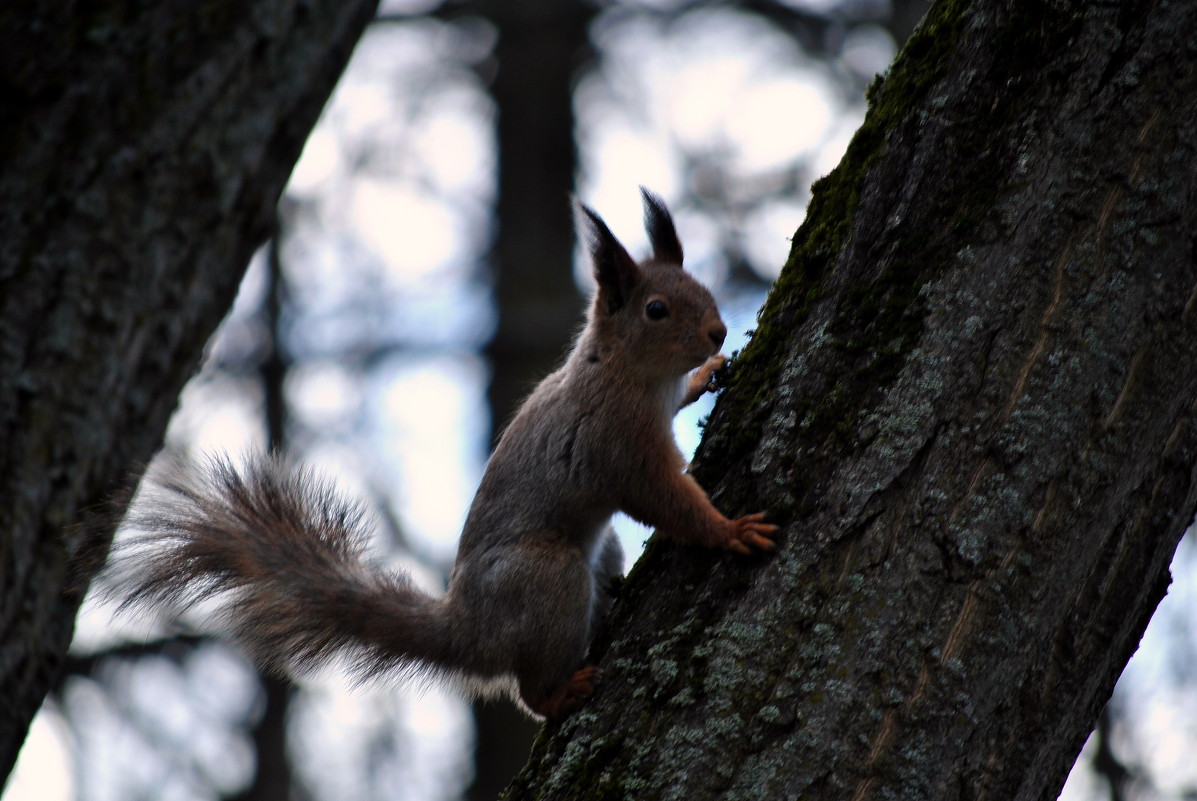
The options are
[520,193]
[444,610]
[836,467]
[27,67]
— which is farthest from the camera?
[520,193]

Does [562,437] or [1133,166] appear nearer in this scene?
[1133,166]

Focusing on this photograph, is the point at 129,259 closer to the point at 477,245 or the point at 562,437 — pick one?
the point at 562,437

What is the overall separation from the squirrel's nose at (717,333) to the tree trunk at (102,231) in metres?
1.88

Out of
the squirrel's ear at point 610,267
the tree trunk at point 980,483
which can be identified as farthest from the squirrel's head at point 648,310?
the tree trunk at point 980,483

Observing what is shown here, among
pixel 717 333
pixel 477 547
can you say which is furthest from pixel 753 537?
pixel 717 333

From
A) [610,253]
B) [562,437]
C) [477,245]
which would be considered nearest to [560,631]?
[562,437]

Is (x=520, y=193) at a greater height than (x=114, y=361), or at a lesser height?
greater

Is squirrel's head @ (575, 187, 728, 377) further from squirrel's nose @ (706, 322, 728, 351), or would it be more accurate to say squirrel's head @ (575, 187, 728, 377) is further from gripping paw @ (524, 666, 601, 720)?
gripping paw @ (524, 666, 601, 720)

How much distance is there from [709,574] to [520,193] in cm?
681

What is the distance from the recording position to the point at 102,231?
6.66 feet

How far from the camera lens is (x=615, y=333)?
379 cm

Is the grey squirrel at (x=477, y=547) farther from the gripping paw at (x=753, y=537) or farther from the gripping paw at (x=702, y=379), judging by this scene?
the gripping paw at (x=753, y=537)

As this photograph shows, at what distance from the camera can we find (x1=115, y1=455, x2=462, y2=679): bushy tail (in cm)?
316

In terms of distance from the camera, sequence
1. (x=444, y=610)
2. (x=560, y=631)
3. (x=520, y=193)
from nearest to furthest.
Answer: (x=560, y=631) → (x=444, y=610) → (x=520, y=193)
